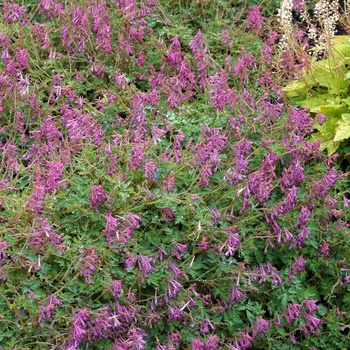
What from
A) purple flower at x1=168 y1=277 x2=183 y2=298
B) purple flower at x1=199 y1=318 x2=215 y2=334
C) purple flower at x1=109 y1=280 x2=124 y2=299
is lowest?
purple flower at x1=199 y1=318 x2=215 y2=334

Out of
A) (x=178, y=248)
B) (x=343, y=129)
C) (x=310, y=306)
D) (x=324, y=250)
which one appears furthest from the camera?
(x=343, y=129)

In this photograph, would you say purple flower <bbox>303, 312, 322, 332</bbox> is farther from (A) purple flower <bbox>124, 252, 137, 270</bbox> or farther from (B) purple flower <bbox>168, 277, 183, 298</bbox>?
(A) purple flower <bbox>124, 252, 137, 270</bbox>

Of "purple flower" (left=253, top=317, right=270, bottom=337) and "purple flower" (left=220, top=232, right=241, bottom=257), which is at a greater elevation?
"purple flower" (left=220, top=232, right=241, bottom=257)

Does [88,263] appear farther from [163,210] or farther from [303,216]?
[303,216]

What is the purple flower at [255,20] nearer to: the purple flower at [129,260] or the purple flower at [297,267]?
the purple flower at [297,267]

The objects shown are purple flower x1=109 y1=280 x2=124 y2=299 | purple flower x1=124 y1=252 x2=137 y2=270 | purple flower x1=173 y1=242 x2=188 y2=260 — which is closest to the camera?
purple flower x1=109 y1=280 x2=124 y2=299

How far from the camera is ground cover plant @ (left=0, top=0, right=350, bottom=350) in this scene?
11.8 feet

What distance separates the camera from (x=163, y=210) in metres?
3.91

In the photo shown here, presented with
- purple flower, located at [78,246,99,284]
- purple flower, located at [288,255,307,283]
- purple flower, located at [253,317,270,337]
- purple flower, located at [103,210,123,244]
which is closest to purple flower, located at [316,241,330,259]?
purple flower, located at [288,255,307,283]

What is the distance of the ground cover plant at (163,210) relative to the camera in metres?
3.60

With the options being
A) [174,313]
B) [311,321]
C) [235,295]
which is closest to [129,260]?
[174,313]

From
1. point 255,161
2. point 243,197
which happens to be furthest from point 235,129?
point 243,197

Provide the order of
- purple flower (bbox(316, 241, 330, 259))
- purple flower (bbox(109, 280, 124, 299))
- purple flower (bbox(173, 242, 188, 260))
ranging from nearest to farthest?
purple flower (bbox(109, 280, 124, 299)) → purple flower (bbox(173, 242, 188, 260)) → purple flower (bbox(316, 241, 330, 259))

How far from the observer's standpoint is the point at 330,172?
4.22m
